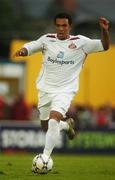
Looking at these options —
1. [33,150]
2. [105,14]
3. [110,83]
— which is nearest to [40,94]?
[33,150]

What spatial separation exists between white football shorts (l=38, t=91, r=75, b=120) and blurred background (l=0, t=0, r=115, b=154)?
37.6 ft

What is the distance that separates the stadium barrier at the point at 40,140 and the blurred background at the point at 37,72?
0.03 m

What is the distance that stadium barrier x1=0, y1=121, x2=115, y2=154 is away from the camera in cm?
2705

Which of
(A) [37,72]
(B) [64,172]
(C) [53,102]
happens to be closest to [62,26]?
(C) [53,102]

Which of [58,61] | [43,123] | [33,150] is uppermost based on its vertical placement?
[58,61]

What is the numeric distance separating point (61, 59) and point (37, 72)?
17.0 metres

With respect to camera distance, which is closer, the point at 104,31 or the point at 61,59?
the point at 104,31

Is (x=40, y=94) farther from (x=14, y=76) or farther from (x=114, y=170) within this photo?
(x=14, y=76)

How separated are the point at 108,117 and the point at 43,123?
14846 millimetres

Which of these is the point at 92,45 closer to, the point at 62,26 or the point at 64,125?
the point at 62,26

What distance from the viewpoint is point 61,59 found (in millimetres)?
15031

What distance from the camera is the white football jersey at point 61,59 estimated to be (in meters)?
15.0

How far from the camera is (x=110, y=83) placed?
34406 millimetres

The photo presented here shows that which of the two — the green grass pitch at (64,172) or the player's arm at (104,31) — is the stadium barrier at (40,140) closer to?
the green grass pitch at (64,172)
